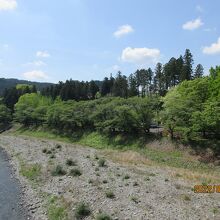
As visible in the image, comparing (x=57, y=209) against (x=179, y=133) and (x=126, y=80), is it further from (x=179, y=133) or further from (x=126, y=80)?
(x=126, y=80)

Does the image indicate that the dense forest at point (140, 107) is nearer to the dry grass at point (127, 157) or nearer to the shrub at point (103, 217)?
the dry grass at point (127, 157)

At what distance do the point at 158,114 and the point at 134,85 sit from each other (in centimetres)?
6266

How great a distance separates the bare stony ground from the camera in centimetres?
1950

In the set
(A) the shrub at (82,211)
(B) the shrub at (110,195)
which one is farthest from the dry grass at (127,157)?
(A) the shrub at (82,211)

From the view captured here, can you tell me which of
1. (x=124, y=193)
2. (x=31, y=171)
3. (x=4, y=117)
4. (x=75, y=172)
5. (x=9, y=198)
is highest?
(x=4, y=117)

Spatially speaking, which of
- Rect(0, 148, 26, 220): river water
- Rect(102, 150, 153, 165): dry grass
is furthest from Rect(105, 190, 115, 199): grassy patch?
Rect(102, 150, 153, 165): dry grass

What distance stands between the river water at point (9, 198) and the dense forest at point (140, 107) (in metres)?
22.8

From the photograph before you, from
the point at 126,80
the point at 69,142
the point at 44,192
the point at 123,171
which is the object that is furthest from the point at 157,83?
the point at 44,192

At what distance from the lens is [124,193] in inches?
931

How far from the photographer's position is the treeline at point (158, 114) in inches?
1559

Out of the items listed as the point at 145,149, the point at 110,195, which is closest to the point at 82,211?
the point at 110,195

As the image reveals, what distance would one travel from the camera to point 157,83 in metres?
105

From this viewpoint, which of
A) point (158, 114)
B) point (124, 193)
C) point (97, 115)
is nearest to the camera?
point (124, 193)

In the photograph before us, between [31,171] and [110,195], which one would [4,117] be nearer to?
[31,171]
